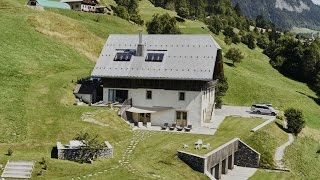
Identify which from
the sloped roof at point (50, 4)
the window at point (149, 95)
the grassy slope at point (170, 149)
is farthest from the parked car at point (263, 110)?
the sloped roof at point (50, 4)

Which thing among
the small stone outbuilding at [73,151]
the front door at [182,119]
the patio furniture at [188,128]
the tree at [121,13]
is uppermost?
the tree at [121,13]

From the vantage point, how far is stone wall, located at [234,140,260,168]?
165ft

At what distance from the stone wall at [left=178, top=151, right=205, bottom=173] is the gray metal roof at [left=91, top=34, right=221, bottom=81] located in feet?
44.5

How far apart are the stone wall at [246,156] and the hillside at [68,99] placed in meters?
2.20

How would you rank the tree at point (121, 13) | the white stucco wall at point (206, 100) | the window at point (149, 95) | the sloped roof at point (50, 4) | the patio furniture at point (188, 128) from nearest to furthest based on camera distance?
1. the patio furniture at point (188, 128)
2. the white stucco wall at point (206, 100)
3. the window at point (149, 95)
4. the sloped roof at point (50, 4)
5. the tree at point (121, 13)

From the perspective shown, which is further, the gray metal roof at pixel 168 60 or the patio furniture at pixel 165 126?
the gray metal roof at pixel 168 60

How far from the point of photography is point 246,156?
50438 millimetres

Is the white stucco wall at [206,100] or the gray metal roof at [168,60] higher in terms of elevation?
the gray metal roof at [168,60]

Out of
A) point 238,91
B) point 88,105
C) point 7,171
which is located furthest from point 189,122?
point 238,91

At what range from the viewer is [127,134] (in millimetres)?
47531

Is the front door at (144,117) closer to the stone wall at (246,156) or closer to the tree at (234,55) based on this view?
the stone wall at (246,156)

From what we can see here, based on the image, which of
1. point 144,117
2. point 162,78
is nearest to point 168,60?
point 162,78

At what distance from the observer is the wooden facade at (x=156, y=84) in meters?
53.7

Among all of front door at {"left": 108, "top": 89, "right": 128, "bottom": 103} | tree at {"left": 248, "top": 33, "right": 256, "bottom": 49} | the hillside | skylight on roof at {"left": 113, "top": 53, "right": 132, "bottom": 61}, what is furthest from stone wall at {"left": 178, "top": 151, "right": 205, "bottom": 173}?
tree at {"left": 248, "top": 33, "right": 256, "bottom": 49}
